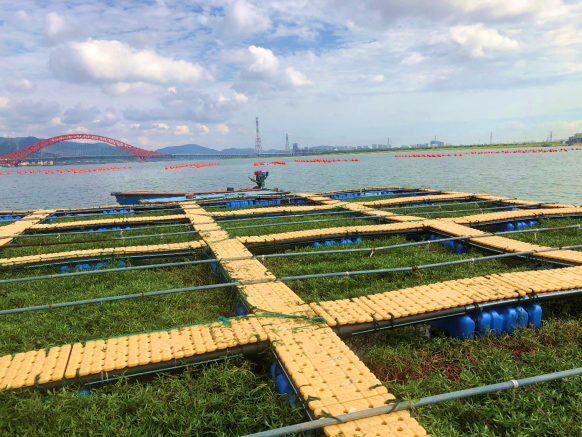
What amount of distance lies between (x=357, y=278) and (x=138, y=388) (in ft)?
17.6

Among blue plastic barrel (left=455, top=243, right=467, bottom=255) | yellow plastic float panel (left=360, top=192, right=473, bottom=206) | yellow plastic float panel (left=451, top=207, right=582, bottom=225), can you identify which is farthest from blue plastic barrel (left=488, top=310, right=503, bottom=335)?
yellow plastic float panel (left=360, top=192, right=473, bottom=206)

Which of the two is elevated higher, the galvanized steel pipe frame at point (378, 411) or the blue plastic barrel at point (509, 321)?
the galvanized steel pipe frame at point (378, 411)

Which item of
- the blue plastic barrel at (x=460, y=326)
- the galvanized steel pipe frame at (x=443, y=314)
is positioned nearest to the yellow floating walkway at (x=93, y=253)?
the galvanized steel pipe frame at (x=443, y=314)

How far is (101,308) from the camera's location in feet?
24.0

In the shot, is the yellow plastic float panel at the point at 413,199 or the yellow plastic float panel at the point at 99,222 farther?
the yellow plastic float panel at the point at 413,199

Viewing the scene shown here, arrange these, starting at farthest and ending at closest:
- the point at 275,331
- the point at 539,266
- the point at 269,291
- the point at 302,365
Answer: the point at 539,266 < the point at 269,291 < the point at 275,331 < the point at 302,365

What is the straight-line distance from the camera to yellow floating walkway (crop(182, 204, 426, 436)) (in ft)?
12.3

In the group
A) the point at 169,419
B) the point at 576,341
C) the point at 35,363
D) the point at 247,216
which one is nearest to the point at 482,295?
the point at 576,341

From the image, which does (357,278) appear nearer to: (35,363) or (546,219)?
(35,363)

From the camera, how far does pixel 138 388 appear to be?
477 centimetres

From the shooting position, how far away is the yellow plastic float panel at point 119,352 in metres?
4.72

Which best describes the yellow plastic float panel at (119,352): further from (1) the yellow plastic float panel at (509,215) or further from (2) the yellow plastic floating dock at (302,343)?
(1) the yellow plastic float panel at (509,215)

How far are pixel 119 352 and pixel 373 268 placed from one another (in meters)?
6.19

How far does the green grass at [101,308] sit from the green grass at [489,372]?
335 centimetres
